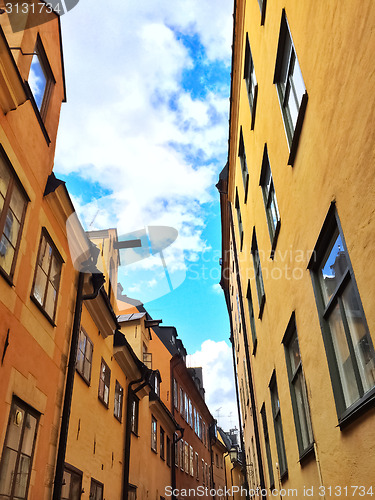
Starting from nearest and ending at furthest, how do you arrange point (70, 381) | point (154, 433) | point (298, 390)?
1. point (298, 390)
2. point (70, 381)
3. point (154, 433)

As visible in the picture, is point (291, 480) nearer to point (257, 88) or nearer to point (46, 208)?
point (46, 208)

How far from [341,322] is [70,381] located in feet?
17.1

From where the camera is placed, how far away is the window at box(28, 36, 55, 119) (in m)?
7.41

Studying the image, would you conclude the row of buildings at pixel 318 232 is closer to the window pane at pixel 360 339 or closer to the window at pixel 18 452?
the window pane at pixel 360 339

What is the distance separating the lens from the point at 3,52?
5.42 metres

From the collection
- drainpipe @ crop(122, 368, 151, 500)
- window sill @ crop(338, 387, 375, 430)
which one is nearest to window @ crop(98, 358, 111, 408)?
drainpipe @ crop(122, 368, 151, 500)

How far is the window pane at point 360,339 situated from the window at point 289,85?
2302 millimetres

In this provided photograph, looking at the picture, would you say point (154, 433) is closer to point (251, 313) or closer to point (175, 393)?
point (175, 393)

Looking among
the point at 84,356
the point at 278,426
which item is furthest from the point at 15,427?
the point at 278,426

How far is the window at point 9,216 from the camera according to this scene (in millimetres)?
5664

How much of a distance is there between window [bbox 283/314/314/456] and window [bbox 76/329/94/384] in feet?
13.9

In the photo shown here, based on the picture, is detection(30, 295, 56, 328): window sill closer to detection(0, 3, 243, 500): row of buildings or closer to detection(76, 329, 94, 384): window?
detection(0, 3, 243, 500): row of buildings

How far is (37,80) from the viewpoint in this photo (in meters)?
7.58

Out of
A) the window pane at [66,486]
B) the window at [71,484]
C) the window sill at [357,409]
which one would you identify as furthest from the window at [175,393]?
the window sill at [357,409]
